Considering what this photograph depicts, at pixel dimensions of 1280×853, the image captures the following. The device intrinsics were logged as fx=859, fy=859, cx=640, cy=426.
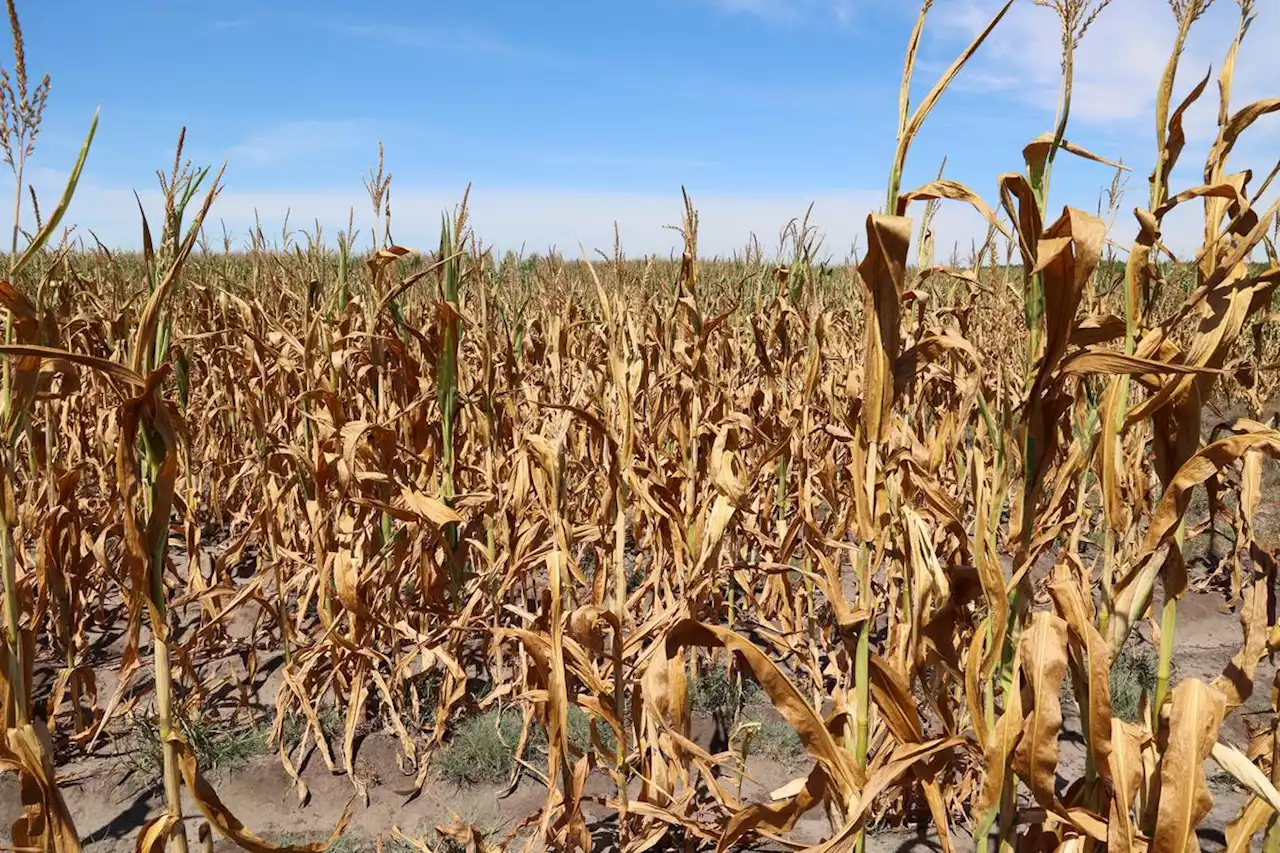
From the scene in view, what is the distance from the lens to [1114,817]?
1334 mm

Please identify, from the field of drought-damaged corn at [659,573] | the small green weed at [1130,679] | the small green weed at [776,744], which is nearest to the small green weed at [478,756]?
the field of drought-damaged corn at [659,573]

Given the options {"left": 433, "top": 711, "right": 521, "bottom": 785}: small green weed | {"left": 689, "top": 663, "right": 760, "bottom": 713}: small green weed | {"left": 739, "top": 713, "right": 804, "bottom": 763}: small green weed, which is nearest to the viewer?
{"left": 433, "top": 711, "right": 521, "bottom": 785}: small green weed

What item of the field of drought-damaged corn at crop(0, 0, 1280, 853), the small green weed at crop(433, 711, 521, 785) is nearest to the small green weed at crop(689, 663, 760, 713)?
the field of drought-damaged corn at crop(0, 0, 1280, 853)

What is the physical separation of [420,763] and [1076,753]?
207cm

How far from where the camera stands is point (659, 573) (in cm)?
242

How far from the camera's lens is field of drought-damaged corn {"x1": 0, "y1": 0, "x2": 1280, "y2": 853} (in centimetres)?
131

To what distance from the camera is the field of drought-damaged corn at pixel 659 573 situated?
1309mm

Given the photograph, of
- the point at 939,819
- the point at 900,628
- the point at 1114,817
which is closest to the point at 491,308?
the point at 900,628

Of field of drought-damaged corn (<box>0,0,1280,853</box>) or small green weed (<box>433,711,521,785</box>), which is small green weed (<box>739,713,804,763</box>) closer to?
field of drought-damaged corn (<box>0,0,1280,853</box>)

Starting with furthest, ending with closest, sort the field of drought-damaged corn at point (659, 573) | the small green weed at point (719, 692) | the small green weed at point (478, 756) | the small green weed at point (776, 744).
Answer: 1. the small green weed at point (719, 692)
2. the small green weed at point (776, 744)
3. the small green weed at point (478, 756)
4. the field of drought-damaged corn at point (659, 573)

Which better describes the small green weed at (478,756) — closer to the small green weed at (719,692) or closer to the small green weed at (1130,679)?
the small green weed at (719,692)

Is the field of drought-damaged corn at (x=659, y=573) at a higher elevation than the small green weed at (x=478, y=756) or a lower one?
higher

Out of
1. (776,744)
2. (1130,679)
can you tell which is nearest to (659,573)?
(776,744)

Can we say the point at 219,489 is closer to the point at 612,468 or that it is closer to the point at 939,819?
the point at 612,468
